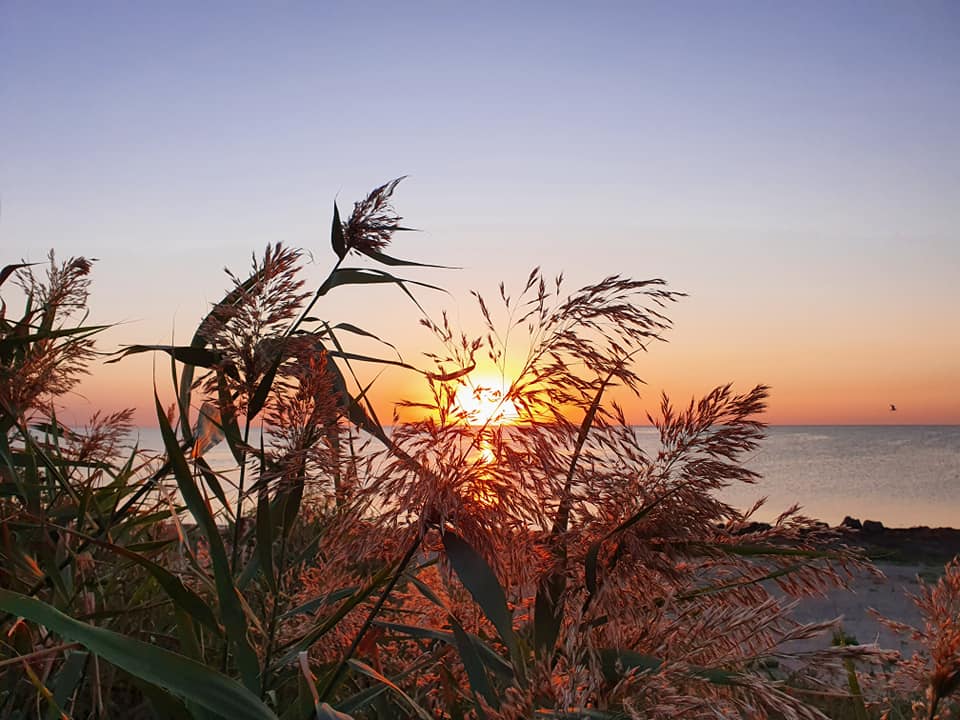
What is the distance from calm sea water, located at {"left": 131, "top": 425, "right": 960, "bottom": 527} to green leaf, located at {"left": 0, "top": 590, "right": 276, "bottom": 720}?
A: 14.7m

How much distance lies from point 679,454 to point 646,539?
4.9 inches

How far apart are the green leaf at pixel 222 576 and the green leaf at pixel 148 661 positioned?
4.9 inches

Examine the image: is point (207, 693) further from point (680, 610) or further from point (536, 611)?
point (680, 610)

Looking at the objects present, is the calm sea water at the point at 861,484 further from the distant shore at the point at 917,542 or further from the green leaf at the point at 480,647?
the green leaf at the point at 480,647

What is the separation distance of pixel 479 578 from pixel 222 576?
1.01ft

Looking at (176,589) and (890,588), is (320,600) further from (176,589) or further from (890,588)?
(890,588)

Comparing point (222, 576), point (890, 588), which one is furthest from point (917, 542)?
point (222, 576)

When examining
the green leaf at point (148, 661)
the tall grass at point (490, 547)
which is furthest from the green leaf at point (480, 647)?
the green leaf at point (148, 661)

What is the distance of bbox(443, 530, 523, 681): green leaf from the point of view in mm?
943

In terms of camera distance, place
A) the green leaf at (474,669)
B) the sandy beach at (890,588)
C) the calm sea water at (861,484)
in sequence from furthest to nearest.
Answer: the calm sea water at (861,484)
the sandy beach at (890,588)
the green leaf at (474,669)

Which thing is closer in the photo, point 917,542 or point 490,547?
point 490,547

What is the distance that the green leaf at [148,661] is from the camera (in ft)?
2.73

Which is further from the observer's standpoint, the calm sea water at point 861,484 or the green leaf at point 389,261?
the calm sea water at point 861,484

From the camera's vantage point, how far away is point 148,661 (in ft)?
2.80
